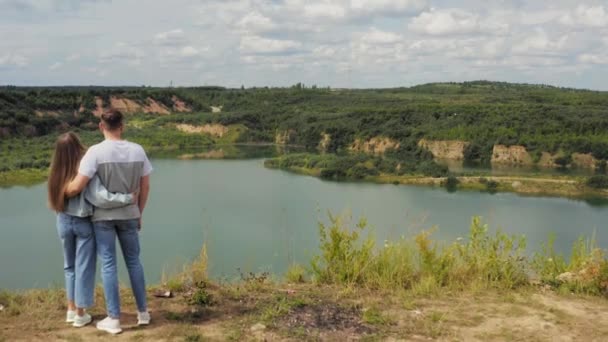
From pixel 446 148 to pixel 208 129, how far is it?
20883 millimetres

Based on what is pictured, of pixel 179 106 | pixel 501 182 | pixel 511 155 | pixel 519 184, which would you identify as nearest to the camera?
pixel 519 184

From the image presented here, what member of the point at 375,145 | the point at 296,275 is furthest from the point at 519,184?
the point at 296,275

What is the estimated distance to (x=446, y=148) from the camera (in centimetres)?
3962

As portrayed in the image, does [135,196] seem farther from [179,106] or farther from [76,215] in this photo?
[179,106]

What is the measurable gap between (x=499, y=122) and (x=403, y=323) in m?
39.1

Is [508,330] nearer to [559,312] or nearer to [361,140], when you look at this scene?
[559,312]

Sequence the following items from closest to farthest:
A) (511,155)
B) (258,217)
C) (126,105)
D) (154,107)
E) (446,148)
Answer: (258,217) → (511,155) → (446,148) → (126,105) → (154,107)

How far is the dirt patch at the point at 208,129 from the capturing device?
49.5m

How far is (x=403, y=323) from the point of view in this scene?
12.2 feet

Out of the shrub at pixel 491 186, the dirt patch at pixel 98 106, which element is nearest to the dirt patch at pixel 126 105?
the dirt patch at pixel 98 106

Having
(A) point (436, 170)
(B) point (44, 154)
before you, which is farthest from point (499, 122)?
(B) point (44, 154)

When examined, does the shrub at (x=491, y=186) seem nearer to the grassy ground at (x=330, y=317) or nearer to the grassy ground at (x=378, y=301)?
the grassy ground at (x=378, y=301)

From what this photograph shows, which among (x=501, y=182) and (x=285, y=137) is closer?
(x=501, y=182)

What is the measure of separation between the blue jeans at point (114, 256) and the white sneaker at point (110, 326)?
3 cm
